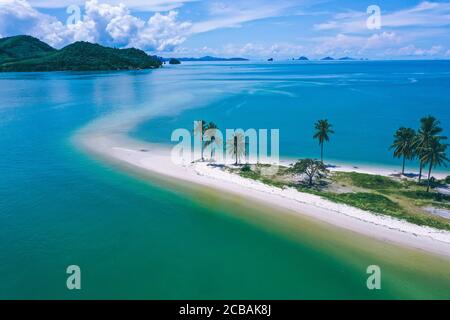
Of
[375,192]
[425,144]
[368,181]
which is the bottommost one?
[375,192]

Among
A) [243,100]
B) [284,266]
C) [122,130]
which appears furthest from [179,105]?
[284,266]

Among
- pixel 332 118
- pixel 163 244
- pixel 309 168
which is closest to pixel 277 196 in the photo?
pixel 309 168

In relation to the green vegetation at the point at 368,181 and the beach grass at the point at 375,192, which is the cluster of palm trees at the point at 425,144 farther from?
the green vegetation at the point at 368,181

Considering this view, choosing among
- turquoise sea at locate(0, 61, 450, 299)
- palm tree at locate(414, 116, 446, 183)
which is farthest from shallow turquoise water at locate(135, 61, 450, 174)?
palm tree at locate(414, 116, 446, 183)

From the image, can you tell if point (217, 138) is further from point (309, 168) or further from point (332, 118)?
point (332, 118)

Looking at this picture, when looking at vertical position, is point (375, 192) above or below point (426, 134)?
below

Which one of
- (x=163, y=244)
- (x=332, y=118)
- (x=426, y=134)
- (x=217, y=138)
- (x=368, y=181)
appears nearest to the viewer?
(x=163, y=244)
